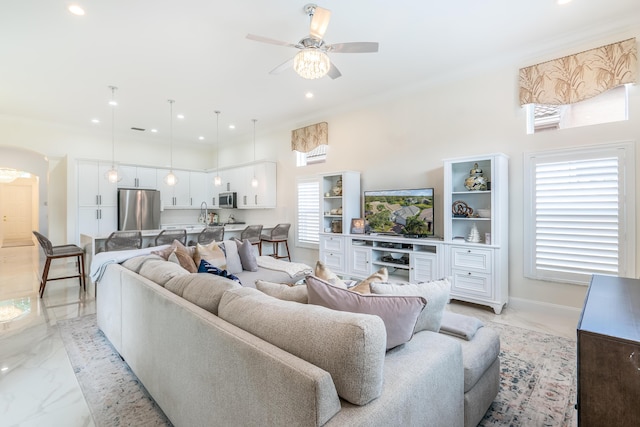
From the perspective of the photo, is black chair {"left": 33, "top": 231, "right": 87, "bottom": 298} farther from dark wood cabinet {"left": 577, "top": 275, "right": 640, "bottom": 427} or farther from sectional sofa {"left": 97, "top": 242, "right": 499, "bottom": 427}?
dark wood cabinet {"left": 577, "top": 275, "right": 640, "bottom": 427}

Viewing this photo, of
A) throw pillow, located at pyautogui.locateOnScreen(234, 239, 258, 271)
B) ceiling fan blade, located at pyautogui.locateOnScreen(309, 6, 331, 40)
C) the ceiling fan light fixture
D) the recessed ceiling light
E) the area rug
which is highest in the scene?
the recessed ceiling light

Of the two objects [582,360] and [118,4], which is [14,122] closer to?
[118,4]

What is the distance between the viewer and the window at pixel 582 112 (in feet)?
10.6

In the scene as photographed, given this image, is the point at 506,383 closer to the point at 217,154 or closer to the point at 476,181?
the point at 476,181

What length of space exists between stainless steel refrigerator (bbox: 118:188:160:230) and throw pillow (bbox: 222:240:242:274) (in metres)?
4.25

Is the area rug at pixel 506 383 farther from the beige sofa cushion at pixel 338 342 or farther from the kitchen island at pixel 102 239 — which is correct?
the kitchen island at pixel 102 239

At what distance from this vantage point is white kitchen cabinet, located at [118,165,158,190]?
23.1ft

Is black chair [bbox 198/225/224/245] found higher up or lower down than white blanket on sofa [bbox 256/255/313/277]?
higher up

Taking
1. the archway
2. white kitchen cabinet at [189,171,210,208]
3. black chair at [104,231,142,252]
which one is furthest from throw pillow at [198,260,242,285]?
the archway

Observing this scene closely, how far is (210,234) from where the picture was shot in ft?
17.2

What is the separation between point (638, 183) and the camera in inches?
122

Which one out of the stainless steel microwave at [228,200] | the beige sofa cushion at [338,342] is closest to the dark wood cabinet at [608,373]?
the beige sofa cushion at [338,342]

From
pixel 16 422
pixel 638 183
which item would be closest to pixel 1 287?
pixel 16 422

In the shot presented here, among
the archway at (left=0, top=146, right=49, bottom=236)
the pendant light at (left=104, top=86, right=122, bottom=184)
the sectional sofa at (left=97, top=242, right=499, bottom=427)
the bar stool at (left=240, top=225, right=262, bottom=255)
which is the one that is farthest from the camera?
the archway at (left=0, top=146, right=49, bottom=236)
